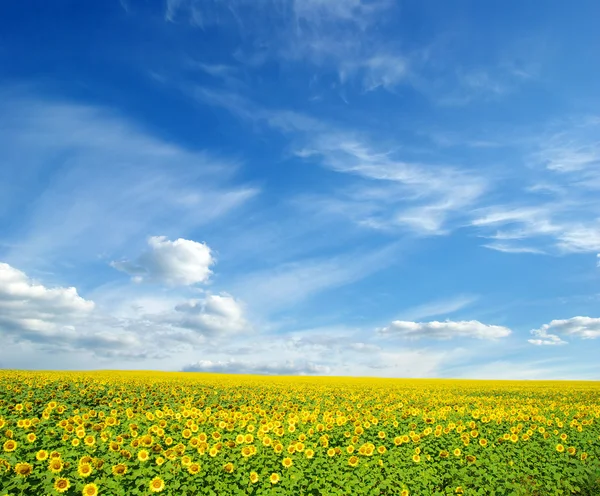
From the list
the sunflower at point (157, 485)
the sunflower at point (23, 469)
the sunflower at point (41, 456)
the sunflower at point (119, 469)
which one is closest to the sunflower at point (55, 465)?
the sunflower at point (23, 469)

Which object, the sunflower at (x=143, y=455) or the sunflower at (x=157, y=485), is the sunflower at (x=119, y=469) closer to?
the sunflower at (x=143, y=455)

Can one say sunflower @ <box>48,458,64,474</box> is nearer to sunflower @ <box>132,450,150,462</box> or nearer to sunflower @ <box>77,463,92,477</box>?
sunflower @ <box>77,463,92,477</box>

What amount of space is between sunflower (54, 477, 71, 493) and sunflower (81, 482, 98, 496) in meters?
0.35

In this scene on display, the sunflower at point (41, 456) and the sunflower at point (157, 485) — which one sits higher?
the sunflower at point (41, 456)

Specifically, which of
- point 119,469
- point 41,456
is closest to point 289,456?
point 119,469

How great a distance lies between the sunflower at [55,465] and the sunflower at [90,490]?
97 centimetres

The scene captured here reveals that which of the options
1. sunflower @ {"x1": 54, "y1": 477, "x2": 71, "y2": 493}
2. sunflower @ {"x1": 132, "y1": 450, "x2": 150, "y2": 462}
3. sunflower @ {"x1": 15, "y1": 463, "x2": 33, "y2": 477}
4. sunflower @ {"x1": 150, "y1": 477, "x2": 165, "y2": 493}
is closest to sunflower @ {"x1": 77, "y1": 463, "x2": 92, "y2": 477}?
sunflower @ {"x1": 54, "y1": 477, "x2": 71, "y2": 493}

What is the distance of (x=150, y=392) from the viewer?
24.2 m

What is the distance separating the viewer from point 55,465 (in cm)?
Answer: 931

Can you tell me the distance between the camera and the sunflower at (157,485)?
903cm

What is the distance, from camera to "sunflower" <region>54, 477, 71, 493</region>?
8641 mm

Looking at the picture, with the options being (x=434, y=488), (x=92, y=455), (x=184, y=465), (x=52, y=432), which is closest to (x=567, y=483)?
(x=434, y=488)

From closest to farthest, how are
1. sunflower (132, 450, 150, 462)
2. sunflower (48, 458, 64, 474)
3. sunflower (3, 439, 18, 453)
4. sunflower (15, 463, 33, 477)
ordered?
sunflower (15, 463, 33, 477), sunflower (48, 458, 64, 474), sunflower (132, 450, 150, 462), sunflower (3, 439, 18, 453)

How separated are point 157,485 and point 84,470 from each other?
152 centimetres
